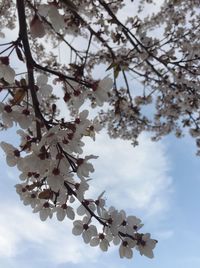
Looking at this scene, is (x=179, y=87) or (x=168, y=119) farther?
(x=168, y=119)

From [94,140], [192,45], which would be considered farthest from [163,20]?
[94,140]

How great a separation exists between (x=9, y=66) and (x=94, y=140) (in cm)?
92

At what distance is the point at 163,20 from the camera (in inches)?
372

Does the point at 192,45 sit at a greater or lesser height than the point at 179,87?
greater

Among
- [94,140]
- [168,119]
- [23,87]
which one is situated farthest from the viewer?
[168,119]

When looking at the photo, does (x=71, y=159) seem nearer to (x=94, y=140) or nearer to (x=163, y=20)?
(x=94, y=140)

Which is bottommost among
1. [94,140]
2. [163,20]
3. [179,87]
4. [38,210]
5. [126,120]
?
[38,210]

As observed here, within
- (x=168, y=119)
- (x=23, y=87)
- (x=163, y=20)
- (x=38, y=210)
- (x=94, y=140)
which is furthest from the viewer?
(x=168, y=119)

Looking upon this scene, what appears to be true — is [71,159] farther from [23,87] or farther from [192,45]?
[192,45]

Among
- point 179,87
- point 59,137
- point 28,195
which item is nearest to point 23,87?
point 59,137

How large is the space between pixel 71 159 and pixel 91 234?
1.04 metres

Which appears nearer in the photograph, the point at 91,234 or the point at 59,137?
the point at 59,137

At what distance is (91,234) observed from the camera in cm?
370

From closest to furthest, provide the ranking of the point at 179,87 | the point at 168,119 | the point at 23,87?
the point at 23,87, the point at 179,87, the point at 168,119
